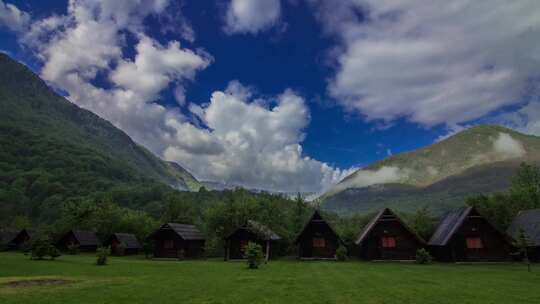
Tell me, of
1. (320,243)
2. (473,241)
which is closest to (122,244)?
(320,243)

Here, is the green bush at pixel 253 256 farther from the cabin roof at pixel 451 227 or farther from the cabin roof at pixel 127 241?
the cabin roof at pixel 127 241

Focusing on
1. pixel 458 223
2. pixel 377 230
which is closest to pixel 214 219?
pixel 377 230

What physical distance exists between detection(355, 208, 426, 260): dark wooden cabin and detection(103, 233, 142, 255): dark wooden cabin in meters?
36.6

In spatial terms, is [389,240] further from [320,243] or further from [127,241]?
[127,241]

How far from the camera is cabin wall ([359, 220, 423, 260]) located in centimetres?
4281

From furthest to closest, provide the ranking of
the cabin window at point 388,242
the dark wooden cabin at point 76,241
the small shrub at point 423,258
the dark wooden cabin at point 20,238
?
the dark wooden cabin at point 20,238, the dark wooden cabin at point 76,241, the cabin window at point 388,242, the small shrub at point 423,258

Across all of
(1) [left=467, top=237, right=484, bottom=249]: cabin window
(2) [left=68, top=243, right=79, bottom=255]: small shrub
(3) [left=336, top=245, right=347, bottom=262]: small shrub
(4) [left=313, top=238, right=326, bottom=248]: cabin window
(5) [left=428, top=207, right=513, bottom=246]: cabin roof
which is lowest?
(2) [left=68, top=243, right=79, bottom=255]: small shrub

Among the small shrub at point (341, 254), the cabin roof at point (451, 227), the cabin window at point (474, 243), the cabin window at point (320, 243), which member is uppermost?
the cabin roof at point (451, 227)

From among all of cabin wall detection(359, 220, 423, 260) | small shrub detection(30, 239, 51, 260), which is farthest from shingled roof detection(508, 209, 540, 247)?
small shrub detection(30, 239, 51, 260)

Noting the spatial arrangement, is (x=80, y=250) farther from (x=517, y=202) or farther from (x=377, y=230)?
(x=517, y=202)

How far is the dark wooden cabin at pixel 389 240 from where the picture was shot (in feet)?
140

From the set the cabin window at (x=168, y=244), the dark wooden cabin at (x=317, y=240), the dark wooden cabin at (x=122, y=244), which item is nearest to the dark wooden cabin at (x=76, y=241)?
the dark wooden cabin at (x=122, y=244)

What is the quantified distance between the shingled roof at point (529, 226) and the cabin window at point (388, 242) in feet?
42.1

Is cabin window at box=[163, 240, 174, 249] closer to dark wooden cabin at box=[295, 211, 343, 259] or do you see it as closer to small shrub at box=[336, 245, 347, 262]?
dark wooden cabin at box=[295, 211, 343, 259]
